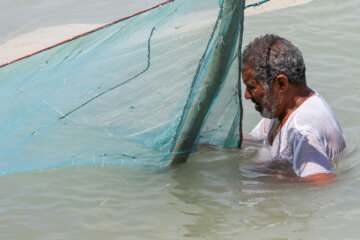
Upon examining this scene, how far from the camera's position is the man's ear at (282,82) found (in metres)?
3.59

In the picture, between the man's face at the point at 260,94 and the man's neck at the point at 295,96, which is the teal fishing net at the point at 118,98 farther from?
the man's neck at the point at 295,96

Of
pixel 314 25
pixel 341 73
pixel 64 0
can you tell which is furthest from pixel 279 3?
pixel 64 0

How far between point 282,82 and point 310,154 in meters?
0.48

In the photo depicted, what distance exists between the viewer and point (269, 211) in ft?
12.3

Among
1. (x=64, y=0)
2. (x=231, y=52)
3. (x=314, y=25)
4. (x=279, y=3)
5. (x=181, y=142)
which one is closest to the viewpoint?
(x=231, y=52)

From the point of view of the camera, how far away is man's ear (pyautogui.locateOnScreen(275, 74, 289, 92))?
11.8 feet

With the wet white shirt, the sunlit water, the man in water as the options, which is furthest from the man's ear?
the sunlit water

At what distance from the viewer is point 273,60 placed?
3545mm

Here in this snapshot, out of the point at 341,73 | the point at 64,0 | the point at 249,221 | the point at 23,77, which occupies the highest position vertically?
the point at 64,0

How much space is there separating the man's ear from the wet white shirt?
158 mm

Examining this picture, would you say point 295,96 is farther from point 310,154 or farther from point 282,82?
point 310,154

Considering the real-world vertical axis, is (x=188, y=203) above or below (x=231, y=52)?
below

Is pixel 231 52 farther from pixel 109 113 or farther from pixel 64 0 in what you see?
pixel 64 0

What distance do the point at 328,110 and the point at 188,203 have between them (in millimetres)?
1129
